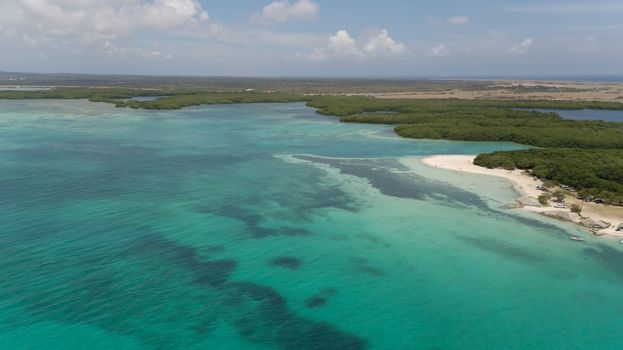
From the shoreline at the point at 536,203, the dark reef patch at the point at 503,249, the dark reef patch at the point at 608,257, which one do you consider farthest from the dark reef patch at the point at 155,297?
the shoreline at the point at 536,203

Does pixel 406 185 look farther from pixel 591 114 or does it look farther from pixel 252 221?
pixel 591 114

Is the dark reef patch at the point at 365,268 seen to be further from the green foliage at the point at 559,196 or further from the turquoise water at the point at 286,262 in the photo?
the green foliage at the point at 559,196

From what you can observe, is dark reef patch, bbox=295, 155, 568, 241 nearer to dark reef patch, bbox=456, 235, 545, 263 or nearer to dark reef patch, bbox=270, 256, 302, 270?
dark reef patch, bbox=456, 235, 545, 263

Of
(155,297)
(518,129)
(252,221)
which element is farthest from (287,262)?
(518,129)

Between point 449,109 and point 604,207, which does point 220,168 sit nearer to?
point 604,207

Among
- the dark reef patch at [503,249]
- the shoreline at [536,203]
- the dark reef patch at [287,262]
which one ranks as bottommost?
the dark reef patch at [503,249]

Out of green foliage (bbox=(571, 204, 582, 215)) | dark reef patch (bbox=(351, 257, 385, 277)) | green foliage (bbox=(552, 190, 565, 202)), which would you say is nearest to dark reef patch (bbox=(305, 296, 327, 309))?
dark reef patch (bbox=(351, 257, 385, 277))

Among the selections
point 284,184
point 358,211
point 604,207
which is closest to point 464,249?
point 358,211
